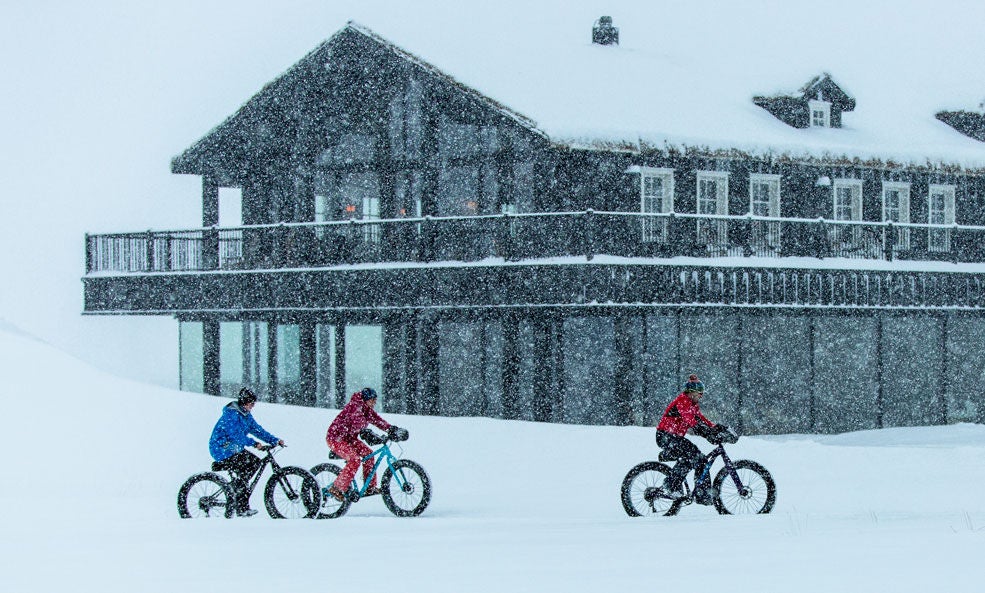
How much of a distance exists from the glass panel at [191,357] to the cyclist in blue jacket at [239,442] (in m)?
19.8

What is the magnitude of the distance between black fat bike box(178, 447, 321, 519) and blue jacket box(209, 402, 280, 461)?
202 millimetres

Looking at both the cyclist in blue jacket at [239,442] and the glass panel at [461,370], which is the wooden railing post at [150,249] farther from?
the cyclist in blue jacket at [239,442]

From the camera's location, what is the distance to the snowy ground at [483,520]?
39.8 feet

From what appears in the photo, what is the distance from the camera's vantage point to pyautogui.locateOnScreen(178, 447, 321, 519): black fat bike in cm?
1697

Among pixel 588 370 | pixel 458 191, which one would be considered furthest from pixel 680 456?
pixel 458 191

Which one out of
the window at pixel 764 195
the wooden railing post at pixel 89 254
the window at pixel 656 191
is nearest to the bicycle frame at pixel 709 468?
the window at pixel 656 191

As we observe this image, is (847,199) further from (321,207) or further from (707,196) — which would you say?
(321,207)

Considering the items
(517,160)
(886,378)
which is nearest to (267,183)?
(517,160)

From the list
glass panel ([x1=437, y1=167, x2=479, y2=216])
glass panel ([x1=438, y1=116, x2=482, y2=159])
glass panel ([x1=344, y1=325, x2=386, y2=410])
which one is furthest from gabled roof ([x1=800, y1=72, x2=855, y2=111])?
glass panel ([x1=344, y1=325, x2=386, y2=410])

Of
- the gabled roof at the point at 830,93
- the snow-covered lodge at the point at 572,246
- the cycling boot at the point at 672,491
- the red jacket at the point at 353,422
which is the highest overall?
the gabled roof at the point at 830,93

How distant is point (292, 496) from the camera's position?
1709 cm

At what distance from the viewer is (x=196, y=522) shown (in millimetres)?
16484

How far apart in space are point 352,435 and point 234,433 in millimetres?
1551

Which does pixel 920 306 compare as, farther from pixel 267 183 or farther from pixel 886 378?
pixel 267 183
